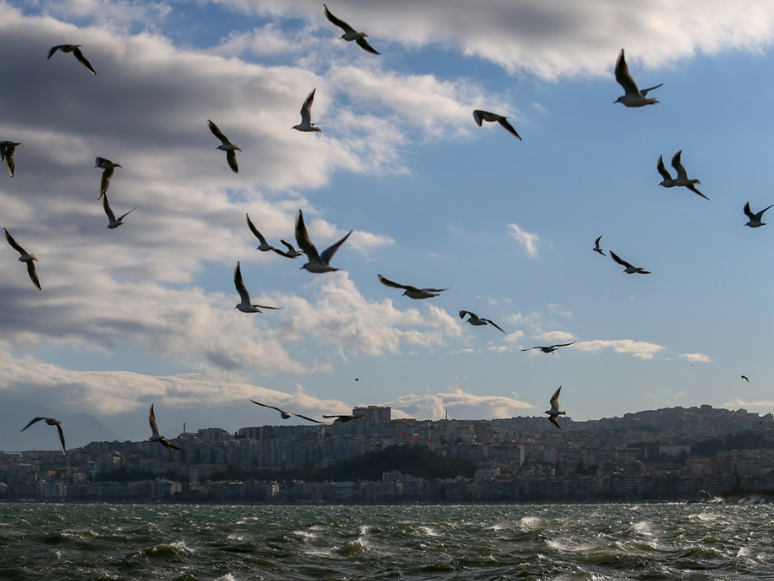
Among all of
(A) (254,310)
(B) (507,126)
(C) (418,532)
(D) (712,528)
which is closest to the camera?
(B) (507,126)

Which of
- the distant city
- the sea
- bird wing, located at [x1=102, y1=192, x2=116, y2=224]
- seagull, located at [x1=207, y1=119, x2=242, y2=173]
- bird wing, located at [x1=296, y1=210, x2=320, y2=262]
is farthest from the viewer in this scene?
the distant city

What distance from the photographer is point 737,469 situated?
14262 cm

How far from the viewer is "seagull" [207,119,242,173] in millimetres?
19203

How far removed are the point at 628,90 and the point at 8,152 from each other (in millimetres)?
11284

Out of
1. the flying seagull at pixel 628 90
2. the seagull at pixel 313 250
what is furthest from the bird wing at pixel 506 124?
the seagull at pixel 313 250

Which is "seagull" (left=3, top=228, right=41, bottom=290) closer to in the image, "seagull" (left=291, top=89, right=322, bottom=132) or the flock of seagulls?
the flock of seagulls

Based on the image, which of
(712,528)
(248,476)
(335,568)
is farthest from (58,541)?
(248,476)

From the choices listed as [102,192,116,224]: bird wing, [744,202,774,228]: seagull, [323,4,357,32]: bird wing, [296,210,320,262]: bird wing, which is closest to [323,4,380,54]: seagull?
[323,4,357,32]: bird wing

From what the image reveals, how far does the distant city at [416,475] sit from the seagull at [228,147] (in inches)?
4623

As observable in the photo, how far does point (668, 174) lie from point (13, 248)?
13317mm

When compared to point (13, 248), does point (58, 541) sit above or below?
below

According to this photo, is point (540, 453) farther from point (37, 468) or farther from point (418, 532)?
point (418, 532)

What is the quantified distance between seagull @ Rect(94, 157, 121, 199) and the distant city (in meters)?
118

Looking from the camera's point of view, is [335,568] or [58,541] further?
[58,541]
